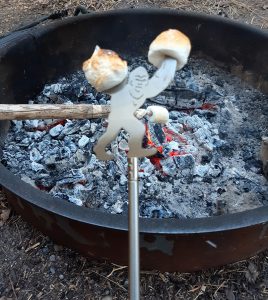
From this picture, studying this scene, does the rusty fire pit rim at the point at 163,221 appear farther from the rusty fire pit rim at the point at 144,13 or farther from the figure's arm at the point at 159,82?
the rusty fire pit rim at the point at 144,13

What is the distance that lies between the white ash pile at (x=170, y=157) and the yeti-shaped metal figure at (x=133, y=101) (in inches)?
39.4

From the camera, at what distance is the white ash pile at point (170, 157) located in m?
2.17

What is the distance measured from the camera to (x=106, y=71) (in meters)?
1.12

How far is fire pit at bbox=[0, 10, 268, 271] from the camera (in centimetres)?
165

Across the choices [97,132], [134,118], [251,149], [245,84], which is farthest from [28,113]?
[245,84]

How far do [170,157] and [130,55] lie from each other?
3.79 ft

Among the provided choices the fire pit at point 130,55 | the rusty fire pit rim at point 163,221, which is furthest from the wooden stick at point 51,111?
the rusty fire pit rim at point 163,221

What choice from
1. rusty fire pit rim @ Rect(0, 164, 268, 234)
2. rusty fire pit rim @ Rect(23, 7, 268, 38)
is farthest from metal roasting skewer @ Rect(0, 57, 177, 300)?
rusty fire pit rim @ Rect(23, 7, 268, 38)

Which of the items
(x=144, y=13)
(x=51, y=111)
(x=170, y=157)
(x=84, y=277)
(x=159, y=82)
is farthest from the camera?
(x=144, y=13)

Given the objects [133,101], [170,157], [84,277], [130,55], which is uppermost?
[133,101]

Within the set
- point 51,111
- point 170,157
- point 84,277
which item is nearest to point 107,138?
point 51,111

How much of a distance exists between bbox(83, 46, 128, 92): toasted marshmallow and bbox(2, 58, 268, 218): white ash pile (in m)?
1.07

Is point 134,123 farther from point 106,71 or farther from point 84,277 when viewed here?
point 84,277

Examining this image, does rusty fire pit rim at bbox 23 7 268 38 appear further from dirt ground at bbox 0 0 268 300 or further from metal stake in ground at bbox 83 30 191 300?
metal stake in ground at bbox 83 30 191 300
